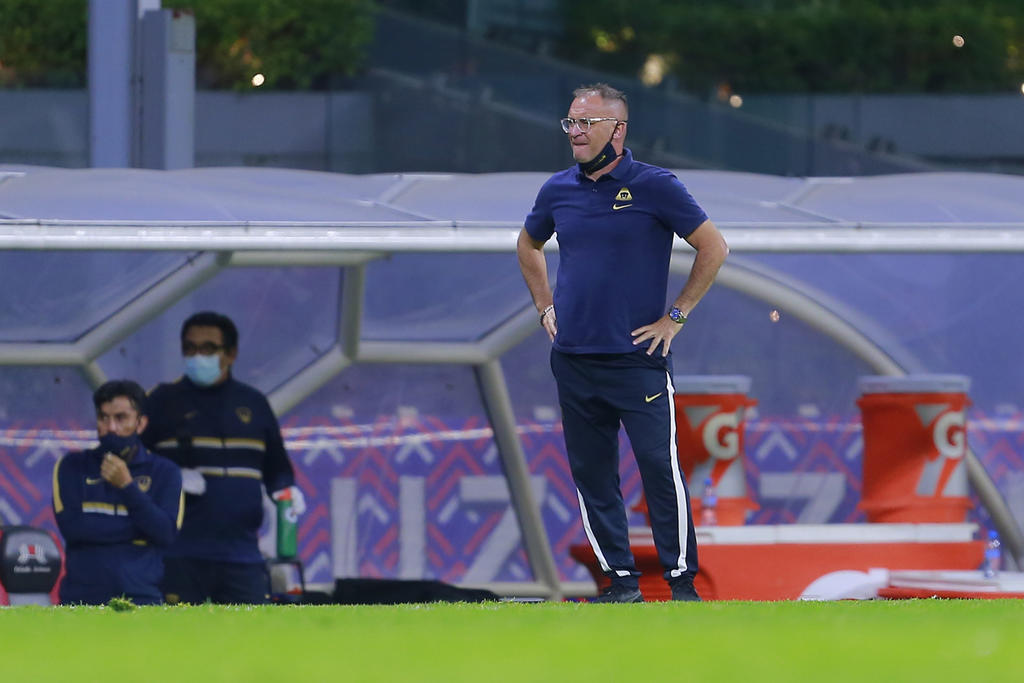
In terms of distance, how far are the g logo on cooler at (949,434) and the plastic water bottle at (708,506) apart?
123 centimetres

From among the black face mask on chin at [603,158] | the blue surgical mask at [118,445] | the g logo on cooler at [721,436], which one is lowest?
the g logo on cooler at [721,436]

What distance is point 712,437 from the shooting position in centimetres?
945

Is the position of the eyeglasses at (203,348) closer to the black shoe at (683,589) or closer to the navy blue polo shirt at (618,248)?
the navy blue polo shirt at (618,248)

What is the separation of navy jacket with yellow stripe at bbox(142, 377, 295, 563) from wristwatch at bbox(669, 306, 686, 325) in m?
3.19

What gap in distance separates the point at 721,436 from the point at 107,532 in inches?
120

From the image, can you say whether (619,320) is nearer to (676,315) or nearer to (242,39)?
(676,315)

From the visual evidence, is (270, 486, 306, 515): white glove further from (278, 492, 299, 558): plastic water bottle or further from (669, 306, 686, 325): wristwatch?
(669, 306, 686, 325): wristwatch

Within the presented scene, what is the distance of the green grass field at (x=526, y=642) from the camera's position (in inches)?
159

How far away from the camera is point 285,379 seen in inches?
414

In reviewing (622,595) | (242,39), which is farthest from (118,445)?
(242,39)

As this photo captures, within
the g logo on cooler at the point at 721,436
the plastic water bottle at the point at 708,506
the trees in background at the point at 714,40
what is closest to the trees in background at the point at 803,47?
the trees in background at the point at 714,40

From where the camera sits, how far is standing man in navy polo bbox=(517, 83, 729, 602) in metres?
5.93

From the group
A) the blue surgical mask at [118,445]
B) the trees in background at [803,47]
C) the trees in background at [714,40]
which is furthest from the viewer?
the trees in background at [803,47]

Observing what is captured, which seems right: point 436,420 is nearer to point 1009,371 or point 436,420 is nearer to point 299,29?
point 1009,371
